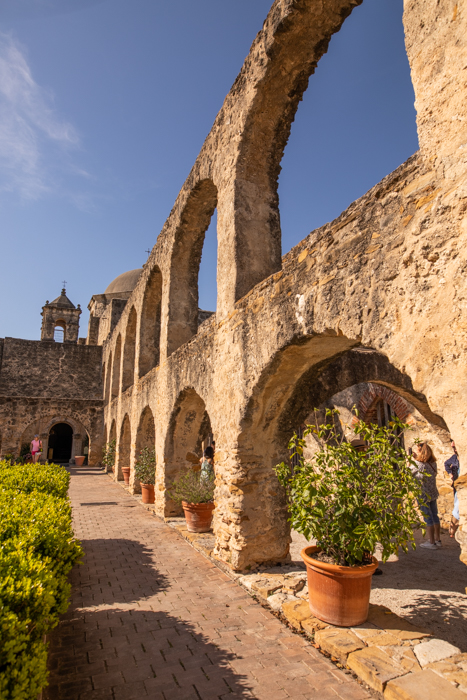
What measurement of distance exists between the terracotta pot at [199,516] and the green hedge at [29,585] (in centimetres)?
252

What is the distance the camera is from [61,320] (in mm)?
25672

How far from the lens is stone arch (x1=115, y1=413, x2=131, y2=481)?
44.3 ft

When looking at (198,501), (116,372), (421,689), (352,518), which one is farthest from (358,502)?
(116,372)

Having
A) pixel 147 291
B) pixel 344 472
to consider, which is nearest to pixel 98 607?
pixel 344 472

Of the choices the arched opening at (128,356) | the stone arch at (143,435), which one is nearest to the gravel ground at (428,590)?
the stone arch at (143,435)

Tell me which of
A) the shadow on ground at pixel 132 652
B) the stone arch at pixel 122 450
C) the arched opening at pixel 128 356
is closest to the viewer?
the shadow on ground at pixel 132 652

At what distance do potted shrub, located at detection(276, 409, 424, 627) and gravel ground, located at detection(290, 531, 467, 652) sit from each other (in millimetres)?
674

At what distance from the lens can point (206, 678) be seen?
2.73 meters

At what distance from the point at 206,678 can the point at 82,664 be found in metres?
0.87

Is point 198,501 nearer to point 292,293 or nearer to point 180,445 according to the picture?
point 180,445

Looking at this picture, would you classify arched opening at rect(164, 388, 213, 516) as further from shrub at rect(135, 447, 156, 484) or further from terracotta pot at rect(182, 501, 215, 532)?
shrub at rect(135, 447, 156, 484)

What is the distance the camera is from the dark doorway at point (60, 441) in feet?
76.9

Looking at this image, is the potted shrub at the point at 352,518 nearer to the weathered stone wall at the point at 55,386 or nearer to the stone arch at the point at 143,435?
the stone arch at the point at 143,435

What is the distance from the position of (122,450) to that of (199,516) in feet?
26.3
